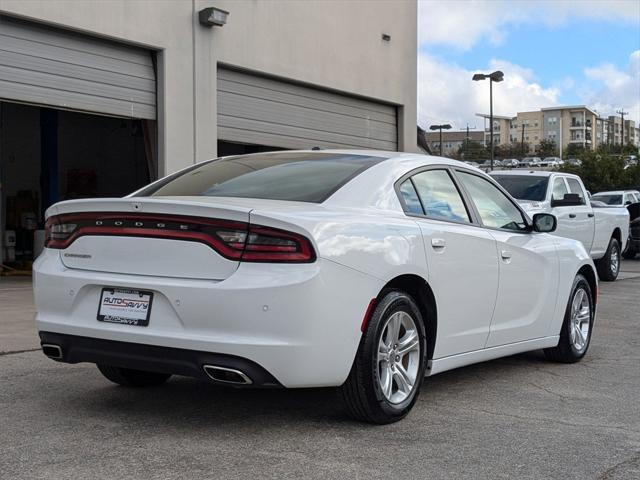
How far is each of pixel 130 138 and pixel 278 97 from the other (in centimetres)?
678

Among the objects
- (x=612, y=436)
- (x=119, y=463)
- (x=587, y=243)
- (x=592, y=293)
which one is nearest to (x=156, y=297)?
(x=119, y=463)

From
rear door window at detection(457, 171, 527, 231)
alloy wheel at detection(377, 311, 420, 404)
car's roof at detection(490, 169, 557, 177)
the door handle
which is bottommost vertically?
alloy wheel at detection(377, 311, 420, 404)

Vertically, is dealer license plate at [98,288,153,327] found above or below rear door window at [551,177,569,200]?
below

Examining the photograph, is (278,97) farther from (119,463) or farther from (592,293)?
(119,463)

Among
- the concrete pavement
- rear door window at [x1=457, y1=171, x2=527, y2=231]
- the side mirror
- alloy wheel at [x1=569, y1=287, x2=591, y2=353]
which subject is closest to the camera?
the concrete pavement

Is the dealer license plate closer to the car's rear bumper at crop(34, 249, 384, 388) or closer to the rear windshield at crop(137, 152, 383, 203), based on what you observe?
the car's rear bumper at crop(34, 249, 384, 388)

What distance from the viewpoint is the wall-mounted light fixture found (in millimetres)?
13789

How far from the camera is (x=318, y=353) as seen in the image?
421cm

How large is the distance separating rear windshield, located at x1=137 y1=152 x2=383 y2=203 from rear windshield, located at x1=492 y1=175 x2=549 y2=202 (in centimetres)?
816

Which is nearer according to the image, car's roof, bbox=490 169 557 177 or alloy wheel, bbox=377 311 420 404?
alloy wheel, bbox=377 311 420 404

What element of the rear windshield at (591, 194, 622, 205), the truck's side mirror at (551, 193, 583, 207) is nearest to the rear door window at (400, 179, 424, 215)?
the truck's side mirror at (551, 193, 583, 207)

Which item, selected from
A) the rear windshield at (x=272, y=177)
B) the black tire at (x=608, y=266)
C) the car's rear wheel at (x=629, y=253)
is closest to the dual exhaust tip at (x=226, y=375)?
the rear windshield at (x=272, y=177)

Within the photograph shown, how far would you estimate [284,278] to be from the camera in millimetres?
4121

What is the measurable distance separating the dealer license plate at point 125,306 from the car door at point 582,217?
11.0 meters
